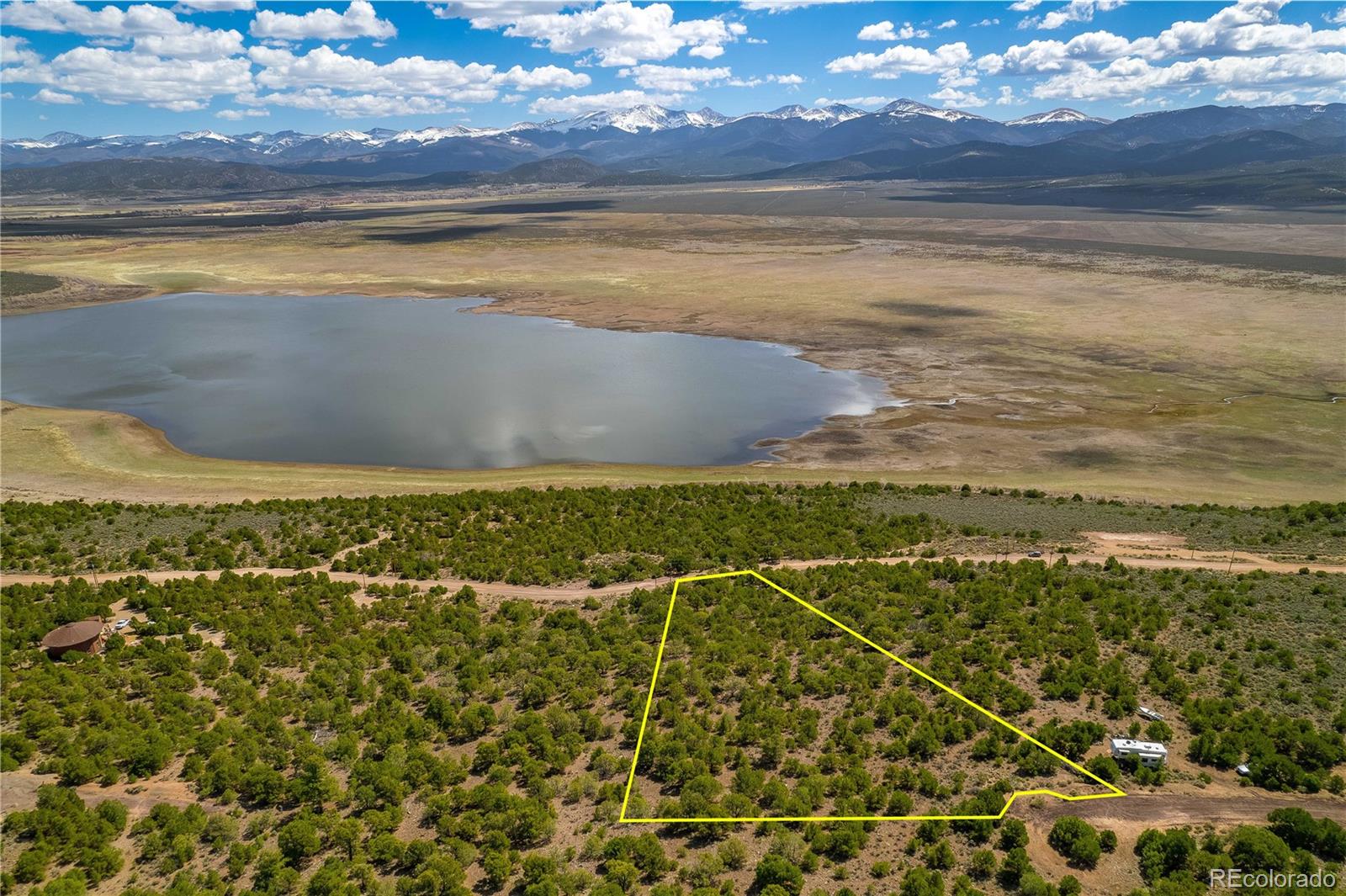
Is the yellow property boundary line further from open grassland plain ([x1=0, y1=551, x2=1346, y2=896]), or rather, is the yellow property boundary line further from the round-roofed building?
the round-roofed building

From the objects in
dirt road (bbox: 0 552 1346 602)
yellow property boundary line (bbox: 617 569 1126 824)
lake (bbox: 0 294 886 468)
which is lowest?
yellow property boundary line (bbox: 617 569 1126 824)

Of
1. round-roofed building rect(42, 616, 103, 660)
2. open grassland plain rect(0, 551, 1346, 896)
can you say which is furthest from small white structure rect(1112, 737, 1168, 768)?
round-roofed building rect(42, 616, 103, 660)

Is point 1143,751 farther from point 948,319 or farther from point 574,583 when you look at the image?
point 948,319

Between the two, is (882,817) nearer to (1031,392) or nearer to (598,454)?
(598,454)

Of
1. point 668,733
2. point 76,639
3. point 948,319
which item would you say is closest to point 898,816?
point 668,733

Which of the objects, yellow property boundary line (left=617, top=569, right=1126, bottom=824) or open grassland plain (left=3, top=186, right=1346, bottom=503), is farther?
open grassland plain (left=3, top=186, right=1346, bottom=503)

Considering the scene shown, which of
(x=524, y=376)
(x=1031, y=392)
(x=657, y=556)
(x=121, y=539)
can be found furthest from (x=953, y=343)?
(x=121, y=539)
